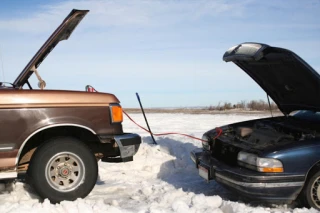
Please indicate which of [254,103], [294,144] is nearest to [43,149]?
[294,144]

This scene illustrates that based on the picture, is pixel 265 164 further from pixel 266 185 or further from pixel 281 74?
pixel 281 74

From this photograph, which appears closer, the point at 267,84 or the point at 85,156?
the point at 85,156

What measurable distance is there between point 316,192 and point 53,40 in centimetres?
399

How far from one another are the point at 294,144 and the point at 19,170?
3.59 metres

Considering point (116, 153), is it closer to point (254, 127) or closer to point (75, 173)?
point (75, 173)

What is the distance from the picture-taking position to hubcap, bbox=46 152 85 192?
15.0 feet

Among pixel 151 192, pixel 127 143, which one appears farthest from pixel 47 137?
pixel 151 192

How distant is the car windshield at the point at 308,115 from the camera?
581 centimetres

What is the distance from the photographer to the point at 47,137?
4961mm

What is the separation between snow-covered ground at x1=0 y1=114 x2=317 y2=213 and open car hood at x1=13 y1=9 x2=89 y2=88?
1553 millimetres

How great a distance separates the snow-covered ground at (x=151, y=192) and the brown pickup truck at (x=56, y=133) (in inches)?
12.6

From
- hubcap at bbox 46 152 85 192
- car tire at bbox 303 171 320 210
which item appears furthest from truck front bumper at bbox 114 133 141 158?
car tire at bbox 303 171 320 210

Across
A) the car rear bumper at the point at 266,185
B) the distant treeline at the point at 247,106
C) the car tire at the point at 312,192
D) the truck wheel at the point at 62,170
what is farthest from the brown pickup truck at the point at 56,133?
the distant treeline at the point at 247,106

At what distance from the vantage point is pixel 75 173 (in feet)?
15.5
